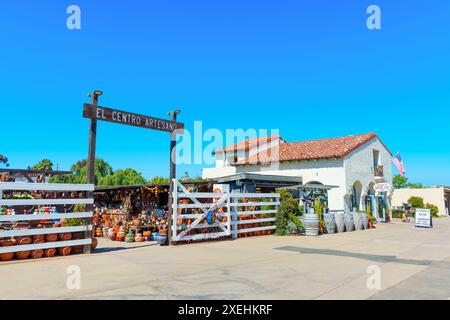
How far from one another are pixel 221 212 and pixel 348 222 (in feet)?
25.1

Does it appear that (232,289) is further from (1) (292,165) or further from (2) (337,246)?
(1) (292,165)

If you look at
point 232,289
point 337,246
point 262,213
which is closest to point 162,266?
point 232,289

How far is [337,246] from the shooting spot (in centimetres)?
1097

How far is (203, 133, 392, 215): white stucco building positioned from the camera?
72.2 ft

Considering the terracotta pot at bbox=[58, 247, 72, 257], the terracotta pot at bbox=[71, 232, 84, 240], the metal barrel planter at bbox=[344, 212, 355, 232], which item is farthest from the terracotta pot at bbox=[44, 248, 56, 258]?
the metal barrel planter at bbox=[344, 212, 355, 232]

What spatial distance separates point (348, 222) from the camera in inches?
669

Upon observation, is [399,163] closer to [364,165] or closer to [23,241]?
[364,165]

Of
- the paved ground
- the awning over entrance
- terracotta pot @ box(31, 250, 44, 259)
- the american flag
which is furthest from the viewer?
the american flag

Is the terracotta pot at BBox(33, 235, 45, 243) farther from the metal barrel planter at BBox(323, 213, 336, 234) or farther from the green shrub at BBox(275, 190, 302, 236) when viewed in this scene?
the metal barrel planter at BBox(323, 213, 336, 234)

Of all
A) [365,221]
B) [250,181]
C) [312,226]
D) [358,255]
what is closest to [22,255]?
[358,255]

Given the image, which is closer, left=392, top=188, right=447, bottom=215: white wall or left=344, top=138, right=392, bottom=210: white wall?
left=344, top=138, right=392, bottom=210: white wall

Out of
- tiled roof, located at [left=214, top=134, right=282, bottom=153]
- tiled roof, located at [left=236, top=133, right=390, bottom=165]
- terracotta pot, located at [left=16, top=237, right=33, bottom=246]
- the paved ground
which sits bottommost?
the paved ground

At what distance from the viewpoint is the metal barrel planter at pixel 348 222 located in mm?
16811

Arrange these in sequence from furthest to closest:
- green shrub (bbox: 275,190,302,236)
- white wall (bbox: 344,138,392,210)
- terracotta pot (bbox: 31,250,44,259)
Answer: white wall (bbox: 344,138,392,210), green shrub (bbox: 275,190,302,236), terracotta pot (bbox: 31,250,44,259)
